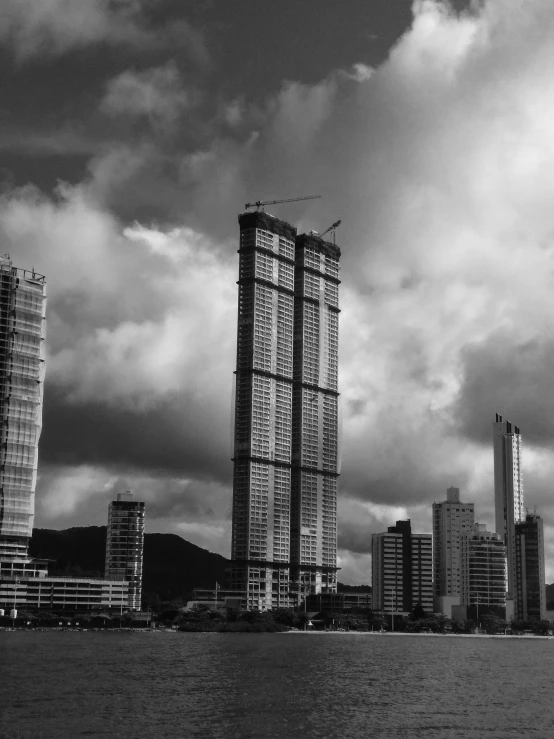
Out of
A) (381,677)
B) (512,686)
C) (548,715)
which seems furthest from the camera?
(381,677)

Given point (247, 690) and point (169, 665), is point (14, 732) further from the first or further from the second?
point (169, 665)

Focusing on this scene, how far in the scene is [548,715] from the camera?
5241 inches

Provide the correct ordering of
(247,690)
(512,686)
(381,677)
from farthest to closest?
(381,677)
(512,686)
(247,690)

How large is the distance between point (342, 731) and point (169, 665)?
8836 centimetres

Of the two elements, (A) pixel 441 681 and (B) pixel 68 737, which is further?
(A) pixel 441 681

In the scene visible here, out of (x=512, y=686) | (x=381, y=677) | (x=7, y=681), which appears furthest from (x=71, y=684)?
(x=512, y=686)

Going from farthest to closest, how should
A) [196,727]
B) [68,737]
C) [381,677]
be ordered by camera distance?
[381,677] → [196,727] → [68,737]

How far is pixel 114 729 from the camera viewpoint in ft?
364

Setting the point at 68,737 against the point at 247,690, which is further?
the point at 247,690

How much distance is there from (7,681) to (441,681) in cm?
7298

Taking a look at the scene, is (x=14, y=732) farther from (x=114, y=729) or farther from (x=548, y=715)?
(x=548, y=715)

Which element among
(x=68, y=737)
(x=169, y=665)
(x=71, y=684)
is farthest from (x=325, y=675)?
(x=68, y=737)

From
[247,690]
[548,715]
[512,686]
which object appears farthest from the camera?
[512,686]

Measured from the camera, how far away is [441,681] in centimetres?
18062
